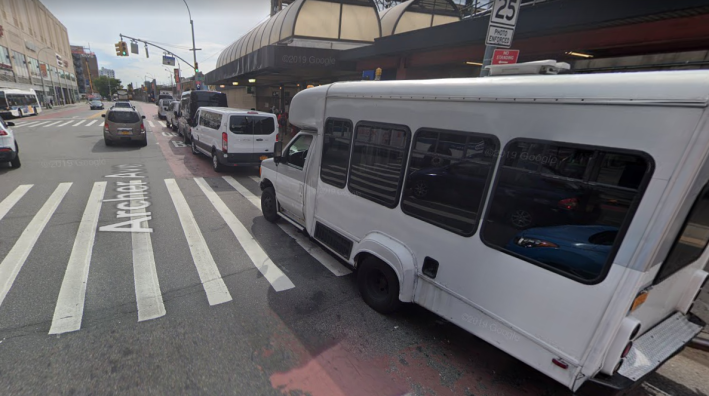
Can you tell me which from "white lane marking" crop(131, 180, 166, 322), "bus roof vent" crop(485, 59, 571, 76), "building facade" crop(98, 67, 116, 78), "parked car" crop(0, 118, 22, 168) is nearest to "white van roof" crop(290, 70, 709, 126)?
"bus roof vent" crop(485, 59, 571, 76)

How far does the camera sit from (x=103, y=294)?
13.3ft

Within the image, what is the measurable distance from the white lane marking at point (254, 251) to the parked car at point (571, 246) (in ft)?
10.3

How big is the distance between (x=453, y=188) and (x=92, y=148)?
1689cm

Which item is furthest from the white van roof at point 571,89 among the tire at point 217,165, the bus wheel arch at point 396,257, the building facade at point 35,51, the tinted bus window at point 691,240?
the building facade at point 35,51

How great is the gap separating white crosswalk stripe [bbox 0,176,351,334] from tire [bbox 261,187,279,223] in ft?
0.89

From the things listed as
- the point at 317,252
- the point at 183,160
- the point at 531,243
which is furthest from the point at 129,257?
the point at 183,160

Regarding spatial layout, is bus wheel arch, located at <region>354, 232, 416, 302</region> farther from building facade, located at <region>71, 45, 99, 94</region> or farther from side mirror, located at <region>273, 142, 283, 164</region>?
building facade, located at <region>71, 45, 99, 94</region>

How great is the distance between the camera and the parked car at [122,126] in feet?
45.8

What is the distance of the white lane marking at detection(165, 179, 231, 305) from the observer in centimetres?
422

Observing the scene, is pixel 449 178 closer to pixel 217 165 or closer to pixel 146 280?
pixel 146 280

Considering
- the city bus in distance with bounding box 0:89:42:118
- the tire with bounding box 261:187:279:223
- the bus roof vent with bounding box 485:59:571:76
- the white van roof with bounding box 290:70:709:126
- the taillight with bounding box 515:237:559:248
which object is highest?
the bus roof vent with bounding box 485:59:571:76

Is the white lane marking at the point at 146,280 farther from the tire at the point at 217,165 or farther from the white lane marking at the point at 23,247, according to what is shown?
the tire at the point at 217,165

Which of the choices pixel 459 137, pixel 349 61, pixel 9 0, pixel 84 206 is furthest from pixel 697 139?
pixel 9 0

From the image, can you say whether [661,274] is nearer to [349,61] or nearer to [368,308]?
[368,308]
